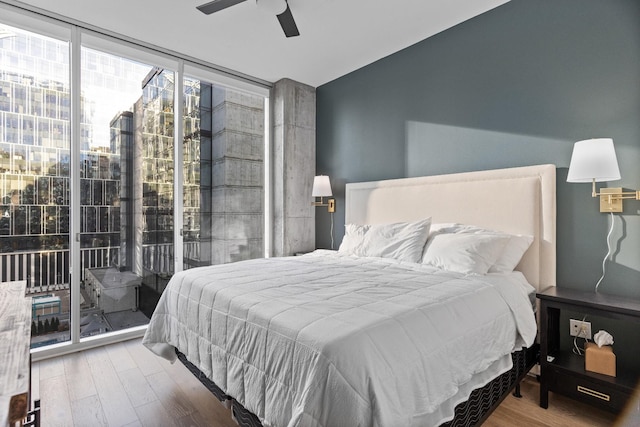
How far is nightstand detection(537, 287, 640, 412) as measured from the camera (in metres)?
1.84

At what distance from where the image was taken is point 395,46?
3471 millimetres

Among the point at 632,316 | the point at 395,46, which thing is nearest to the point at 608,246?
the point at 632,316

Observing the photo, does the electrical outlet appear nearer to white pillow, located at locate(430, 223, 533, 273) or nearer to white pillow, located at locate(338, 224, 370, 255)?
white pillow, located at locate(430, 223, 533, 273)

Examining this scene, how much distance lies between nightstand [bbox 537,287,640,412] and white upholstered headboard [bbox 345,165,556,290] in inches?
11.5

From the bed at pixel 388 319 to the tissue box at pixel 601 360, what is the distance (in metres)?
0.34

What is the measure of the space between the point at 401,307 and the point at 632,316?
1.30 metres

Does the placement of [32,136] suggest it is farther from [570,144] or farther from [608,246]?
[608,246]

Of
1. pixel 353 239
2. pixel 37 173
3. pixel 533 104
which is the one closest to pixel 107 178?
pixel 37 173

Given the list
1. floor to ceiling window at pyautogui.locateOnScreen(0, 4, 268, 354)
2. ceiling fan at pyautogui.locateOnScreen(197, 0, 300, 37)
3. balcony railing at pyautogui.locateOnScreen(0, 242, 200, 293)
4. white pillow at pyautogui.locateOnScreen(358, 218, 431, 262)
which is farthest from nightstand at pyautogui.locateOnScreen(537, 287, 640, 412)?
balcony railing at pyautogui.locateOnScreen(0, 242, 200, 293)

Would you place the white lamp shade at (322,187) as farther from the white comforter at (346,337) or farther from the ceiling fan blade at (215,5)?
the ceiling fan blade at (215,5)

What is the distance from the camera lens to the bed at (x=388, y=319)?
1197 millimetres

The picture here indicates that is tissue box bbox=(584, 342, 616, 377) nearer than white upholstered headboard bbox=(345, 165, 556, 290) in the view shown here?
Yes

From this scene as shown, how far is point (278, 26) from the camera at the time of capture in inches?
121

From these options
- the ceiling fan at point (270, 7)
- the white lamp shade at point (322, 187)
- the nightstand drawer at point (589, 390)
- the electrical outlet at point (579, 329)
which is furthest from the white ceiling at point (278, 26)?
the nightstand drawer at point (589, 390)
